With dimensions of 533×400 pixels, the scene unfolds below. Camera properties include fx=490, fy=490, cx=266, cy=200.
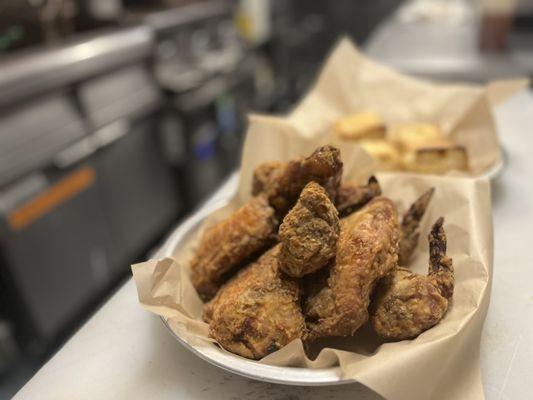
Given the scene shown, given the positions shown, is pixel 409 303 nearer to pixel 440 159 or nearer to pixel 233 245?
pixel 233 245

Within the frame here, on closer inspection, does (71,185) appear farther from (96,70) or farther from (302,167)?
(302,167)

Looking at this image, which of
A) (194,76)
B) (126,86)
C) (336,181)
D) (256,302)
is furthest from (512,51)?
(256,302)

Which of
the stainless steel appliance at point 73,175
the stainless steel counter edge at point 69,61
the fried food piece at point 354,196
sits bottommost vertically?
the stainless steel appliance at point 73,175

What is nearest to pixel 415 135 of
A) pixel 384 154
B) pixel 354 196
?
pixel 384 154

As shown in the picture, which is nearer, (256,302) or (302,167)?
(256,302)

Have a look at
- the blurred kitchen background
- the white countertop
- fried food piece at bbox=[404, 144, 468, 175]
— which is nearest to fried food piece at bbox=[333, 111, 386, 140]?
fried food piece at bbox=[404, 144, 468, 175]

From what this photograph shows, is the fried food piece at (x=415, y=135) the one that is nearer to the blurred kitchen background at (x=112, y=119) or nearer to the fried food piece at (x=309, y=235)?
the fried food piece at (x=309, y=235)

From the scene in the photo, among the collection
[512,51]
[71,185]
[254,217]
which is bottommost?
[71,185]

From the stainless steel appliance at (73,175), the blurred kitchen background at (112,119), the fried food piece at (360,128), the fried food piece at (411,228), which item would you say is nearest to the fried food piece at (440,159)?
the fried food piece at (360,128)
